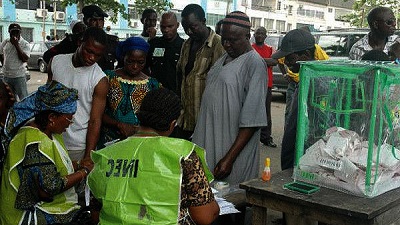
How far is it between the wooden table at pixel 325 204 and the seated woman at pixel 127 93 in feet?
4.35

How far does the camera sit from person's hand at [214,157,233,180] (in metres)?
3.05

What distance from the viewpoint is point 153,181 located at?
1879mm

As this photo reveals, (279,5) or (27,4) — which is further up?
(279,5)

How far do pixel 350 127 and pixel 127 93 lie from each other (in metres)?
1.74

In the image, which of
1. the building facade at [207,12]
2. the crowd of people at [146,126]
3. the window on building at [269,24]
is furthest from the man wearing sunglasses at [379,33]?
the window on building at [269,24]

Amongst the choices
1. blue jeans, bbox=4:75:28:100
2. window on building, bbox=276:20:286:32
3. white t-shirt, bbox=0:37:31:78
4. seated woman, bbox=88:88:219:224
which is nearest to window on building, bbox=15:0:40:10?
white t-shirt, bbox=0:37:31:78

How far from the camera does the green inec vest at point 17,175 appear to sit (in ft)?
8.08

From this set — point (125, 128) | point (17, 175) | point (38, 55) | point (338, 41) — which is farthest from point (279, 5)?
point (17, 175)

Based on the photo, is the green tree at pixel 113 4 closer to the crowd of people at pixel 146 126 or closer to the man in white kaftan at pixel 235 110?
the crowd of people at pixel 146 126

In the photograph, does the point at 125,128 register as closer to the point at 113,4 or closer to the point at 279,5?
the point at 113,4

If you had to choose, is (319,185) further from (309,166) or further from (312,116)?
(312,116)

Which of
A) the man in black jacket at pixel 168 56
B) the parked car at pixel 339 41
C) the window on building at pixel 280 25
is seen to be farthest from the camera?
the window on building at pixel 280 25

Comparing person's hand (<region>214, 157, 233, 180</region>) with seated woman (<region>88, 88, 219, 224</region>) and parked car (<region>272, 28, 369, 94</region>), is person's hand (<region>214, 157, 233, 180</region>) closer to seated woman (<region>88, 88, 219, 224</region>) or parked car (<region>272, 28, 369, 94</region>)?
seated woman (<region>88, 88, 219, 224</region>)

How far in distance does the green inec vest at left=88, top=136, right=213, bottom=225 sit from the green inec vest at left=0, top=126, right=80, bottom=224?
2.28 ft
